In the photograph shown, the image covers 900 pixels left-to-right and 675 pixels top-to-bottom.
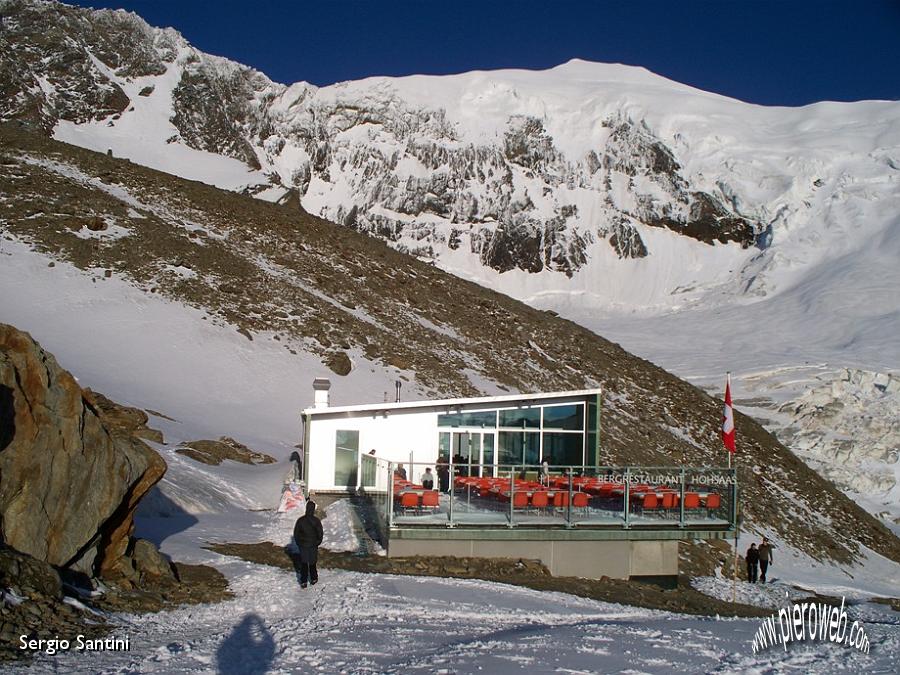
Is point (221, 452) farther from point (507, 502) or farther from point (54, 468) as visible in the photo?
point (54, 468)

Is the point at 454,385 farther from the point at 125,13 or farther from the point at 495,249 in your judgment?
the point at 125,13

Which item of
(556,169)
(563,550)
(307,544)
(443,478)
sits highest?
(556,169)

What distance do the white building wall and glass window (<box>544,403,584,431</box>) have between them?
9.56 feet

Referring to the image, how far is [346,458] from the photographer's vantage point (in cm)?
2255

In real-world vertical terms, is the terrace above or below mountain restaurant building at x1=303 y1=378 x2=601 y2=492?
below

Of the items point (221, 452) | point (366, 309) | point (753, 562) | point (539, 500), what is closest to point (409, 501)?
point (539, 500)

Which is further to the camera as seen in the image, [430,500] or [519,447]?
[519,447]

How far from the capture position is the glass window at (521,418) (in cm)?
2278

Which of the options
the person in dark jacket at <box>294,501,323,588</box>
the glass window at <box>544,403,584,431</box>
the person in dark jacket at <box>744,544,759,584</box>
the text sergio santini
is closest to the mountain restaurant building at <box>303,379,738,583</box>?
the glass window at <box>544,403,584,431</box>

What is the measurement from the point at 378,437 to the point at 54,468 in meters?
13.1

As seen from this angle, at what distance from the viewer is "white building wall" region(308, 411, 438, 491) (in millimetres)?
22406

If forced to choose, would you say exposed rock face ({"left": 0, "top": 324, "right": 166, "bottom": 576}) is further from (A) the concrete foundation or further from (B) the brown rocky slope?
(B) the brown rocky slope

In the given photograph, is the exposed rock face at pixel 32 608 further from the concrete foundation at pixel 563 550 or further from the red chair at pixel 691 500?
the red chair at pixel 691 500

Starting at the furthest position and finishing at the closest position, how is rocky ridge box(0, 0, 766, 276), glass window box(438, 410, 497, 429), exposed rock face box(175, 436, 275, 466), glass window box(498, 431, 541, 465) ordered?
rocky ridge box(0, 0, 766, 276), exposed rock face box(175, 436, 275, 466), glass window box(498, 431, 541, 465), glass window box(438, 410, 497, 429)
